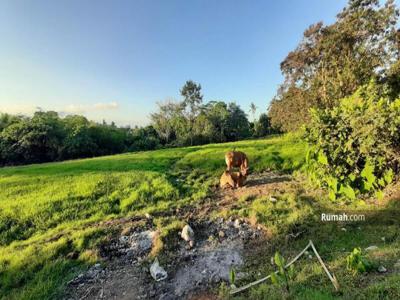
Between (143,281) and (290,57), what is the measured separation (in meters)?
13.2

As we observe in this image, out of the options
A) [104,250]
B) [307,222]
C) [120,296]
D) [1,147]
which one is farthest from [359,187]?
[1,147]

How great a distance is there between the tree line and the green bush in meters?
26.5

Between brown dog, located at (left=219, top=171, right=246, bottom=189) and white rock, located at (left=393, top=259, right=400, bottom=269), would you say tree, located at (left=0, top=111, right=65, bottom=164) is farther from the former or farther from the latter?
white rock, located at (left=393, top=259, right=400, bottom=269)

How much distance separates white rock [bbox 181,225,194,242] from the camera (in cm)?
491

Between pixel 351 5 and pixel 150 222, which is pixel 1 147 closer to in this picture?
pixel 150 222

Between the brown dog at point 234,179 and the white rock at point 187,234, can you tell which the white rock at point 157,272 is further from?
the brown dog at point 234,179

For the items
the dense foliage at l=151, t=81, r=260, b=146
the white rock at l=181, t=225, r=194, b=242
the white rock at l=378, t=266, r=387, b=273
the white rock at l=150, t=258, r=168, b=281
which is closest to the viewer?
the white rock at l=378, t=266, r=387, b=273

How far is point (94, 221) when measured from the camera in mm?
6203

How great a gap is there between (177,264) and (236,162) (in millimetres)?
4519

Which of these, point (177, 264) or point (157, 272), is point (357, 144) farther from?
point (157, 272)

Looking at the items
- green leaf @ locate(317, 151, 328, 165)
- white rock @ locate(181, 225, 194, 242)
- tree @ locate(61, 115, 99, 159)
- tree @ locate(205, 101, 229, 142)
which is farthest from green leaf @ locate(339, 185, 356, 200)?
tree @ locate(205, 101, 229, 142)

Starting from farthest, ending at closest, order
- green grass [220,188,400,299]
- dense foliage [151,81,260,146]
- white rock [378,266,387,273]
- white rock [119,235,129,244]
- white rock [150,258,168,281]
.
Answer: dense foliage [151,81,260,146], white rock [119,235,129,244], white rock [150,258,168,281], white rock [378,266,387,273], green grass [220,188,400,299]

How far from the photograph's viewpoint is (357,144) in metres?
4.45

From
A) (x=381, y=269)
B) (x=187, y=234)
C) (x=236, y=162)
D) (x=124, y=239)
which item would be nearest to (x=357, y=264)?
(x=381, y=269)
